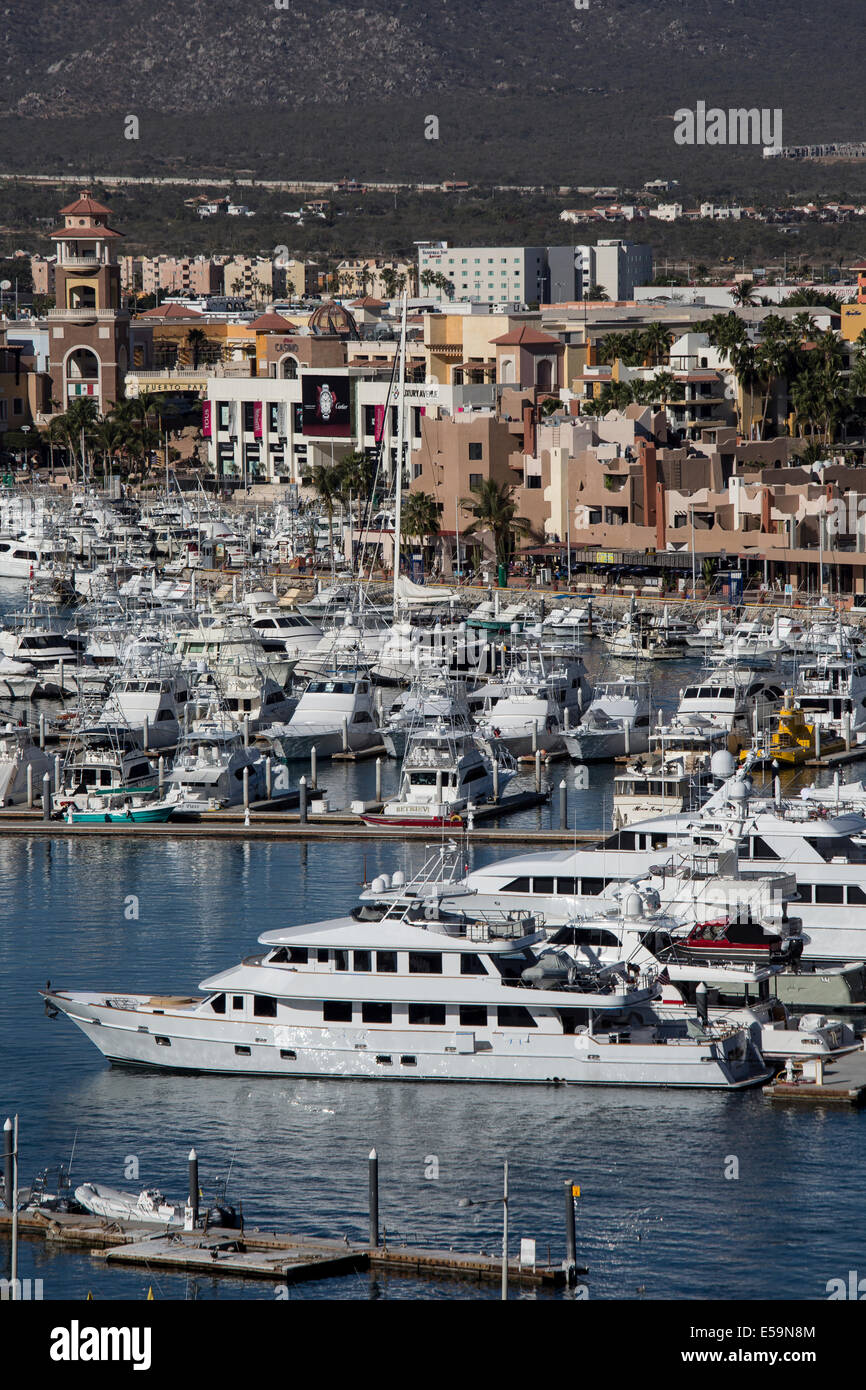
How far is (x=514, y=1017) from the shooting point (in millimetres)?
34438

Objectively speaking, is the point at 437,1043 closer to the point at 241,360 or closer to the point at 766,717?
the point at 766,717

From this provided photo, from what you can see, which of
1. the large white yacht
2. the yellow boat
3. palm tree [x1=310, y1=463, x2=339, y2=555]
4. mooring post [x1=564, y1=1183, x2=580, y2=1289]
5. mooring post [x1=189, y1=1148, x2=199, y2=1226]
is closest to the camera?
mooring post [x1=564, y1=1183, x2=580, y2=1289]

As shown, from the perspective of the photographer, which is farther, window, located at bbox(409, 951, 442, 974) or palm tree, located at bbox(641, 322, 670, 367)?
palm tree, located at bbox(641, 322, 670, 367)

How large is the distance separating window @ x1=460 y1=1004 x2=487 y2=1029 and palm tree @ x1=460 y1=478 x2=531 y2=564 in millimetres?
71880

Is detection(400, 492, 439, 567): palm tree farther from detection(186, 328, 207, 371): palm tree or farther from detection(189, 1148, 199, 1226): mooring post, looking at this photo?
detection(189, 1148, 199, 1226): mooring post

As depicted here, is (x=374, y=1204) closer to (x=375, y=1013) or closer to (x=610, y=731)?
(x=375, y=1013)

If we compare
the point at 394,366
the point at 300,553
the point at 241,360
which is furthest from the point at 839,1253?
the point at 241,360

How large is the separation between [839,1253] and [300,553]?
89.7 m

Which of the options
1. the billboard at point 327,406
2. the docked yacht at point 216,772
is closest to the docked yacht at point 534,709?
the docked yacht at point 216,772

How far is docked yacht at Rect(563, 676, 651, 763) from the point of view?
2453 inches

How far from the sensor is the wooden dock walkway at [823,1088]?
109ft

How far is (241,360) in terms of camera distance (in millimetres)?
165250

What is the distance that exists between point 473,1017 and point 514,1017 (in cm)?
62

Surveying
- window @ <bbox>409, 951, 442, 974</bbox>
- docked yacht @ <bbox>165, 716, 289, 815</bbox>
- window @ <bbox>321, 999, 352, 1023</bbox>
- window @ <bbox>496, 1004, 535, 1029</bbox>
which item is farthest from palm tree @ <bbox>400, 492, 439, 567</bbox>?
window @ <bbox>496, 1004, 535, 1029</bbox>
